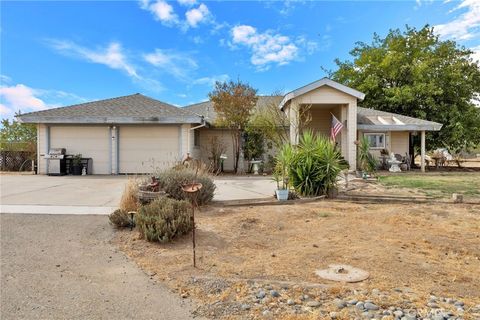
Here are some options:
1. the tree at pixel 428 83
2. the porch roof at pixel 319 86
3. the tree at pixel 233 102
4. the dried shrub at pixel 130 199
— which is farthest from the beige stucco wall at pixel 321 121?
the dried shrub at pixel 130 199

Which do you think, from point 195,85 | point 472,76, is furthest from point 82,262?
point 472,76

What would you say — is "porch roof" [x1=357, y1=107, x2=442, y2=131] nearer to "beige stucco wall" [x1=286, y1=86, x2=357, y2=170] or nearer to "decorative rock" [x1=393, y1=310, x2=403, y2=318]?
"beige stucco wall" [x1=286, y1=86, x2=357, y2=170]

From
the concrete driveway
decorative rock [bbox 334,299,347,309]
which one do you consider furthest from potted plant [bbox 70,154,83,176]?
decorative rock [bbox 334,299,347,309]

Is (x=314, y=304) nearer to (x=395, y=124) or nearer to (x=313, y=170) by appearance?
(x=313, y=170)

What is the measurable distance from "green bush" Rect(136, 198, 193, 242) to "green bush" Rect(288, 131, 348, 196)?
419 centimetres

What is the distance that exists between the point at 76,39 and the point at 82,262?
42.2 feet

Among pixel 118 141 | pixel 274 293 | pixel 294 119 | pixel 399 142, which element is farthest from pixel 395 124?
pixel 274 293

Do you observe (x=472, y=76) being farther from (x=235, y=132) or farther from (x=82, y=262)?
(x=82, y=262)

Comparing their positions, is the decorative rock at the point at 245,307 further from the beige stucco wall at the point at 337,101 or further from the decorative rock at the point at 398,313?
the beige stucco wall at the point at 337,101

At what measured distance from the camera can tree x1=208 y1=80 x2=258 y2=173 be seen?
50.2 feet

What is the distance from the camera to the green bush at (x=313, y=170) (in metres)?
8.40

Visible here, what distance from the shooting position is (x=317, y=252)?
425 centimetres

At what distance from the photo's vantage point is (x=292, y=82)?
758 inches

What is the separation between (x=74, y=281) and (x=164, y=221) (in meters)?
1.56
